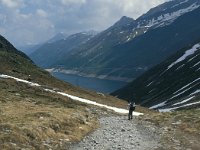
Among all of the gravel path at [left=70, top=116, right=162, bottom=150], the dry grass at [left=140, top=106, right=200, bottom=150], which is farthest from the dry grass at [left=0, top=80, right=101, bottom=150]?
the dry grass at [left=140, top=106, right=200, bottom=150]

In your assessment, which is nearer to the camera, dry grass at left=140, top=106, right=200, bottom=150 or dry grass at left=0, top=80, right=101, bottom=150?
dry grass at left=0, top=80, right=101, bottom=150

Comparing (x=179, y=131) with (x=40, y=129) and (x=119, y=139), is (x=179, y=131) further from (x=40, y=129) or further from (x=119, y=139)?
(x=40, y=129)

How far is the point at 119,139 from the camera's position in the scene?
106 feet

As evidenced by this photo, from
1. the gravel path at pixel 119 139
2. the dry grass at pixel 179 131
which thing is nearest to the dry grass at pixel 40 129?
the gravel path at pixel 119 139

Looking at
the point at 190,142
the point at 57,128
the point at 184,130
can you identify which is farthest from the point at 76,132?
the point at 184,130

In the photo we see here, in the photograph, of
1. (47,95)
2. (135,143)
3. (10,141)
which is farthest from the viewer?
(47,95)

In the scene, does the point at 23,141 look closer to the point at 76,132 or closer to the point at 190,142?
the point at 76,132

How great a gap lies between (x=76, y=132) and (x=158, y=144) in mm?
6258

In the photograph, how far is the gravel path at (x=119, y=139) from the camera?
96.3ft

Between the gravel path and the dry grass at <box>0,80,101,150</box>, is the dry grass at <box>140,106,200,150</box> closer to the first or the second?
the gravel path

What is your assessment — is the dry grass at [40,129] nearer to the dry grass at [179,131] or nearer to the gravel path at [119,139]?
the gravel path at [119,139]

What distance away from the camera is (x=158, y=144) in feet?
107

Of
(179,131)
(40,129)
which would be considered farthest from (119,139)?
(179,131)

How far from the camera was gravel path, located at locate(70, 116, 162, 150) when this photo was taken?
2936cm
